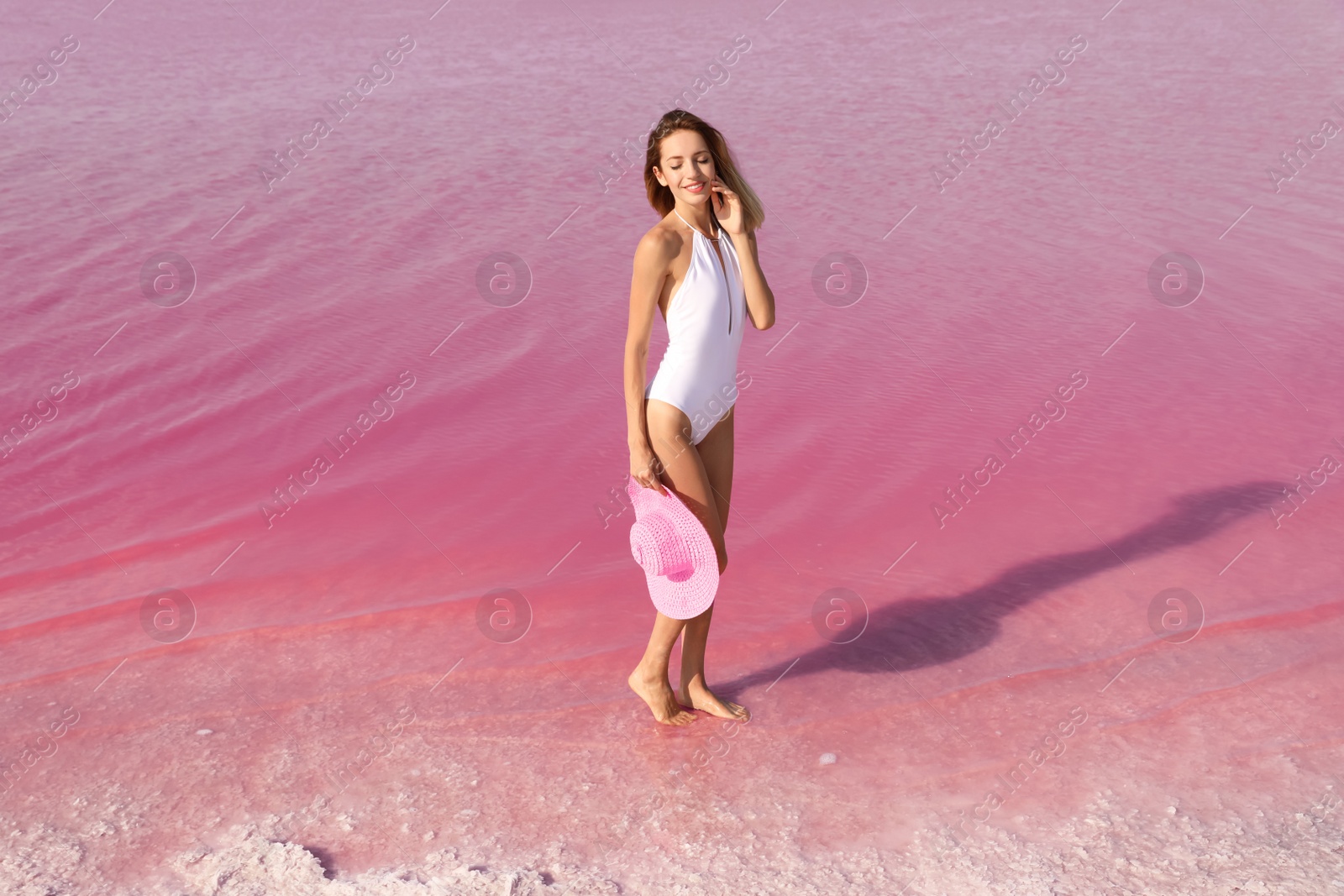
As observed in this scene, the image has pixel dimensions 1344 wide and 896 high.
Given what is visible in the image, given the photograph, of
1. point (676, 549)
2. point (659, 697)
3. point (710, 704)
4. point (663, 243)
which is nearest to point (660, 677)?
point (659, 697)

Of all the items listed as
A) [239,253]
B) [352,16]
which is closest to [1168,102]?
[239,253]

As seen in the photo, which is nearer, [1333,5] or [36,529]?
[36,529]

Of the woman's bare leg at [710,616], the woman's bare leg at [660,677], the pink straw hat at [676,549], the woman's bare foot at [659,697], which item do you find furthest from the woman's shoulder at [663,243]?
the woman's bare foot at [659,697]

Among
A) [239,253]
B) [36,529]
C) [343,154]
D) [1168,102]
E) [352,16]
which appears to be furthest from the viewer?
[352,16]

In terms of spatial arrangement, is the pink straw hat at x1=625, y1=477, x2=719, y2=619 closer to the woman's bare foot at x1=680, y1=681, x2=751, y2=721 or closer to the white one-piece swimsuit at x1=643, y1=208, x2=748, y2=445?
the white one-piece swimsuit at x1=643, y1=208, x2=748, y2=445

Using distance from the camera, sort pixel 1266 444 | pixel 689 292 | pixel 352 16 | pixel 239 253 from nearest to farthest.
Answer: pixel 689 292 < pixel 1266 444 < pixel 239 253 < pixel 352 16

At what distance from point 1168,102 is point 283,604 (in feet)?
29.1

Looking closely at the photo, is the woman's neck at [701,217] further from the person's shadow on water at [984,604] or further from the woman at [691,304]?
the person's shadow on water at [984,604]

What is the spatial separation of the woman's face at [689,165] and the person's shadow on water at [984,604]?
1642 millimetres

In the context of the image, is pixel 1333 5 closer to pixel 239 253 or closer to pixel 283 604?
pixel 239 253

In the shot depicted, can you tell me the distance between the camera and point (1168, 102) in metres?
10.5

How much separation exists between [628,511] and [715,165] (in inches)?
81.0

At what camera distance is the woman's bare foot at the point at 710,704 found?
12.7 ft

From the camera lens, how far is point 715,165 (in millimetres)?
3432
